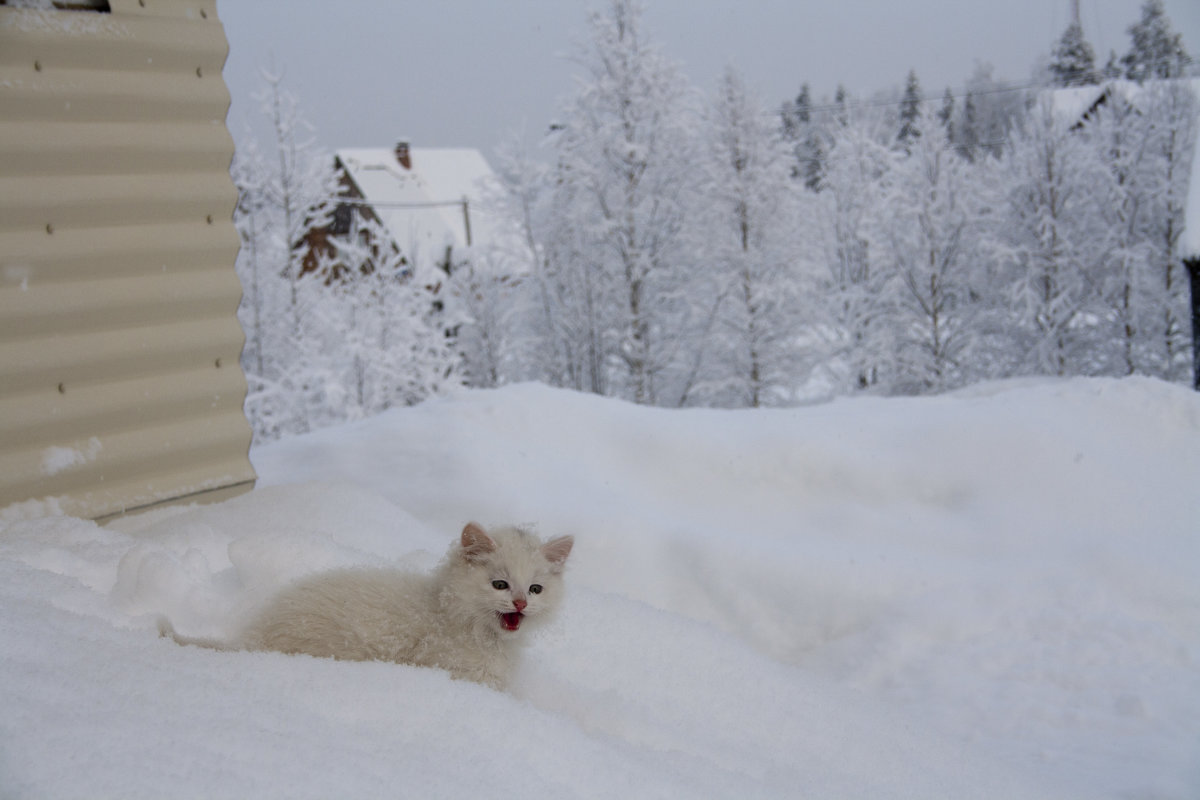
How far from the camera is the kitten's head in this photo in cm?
186

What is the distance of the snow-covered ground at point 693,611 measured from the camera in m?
1.41

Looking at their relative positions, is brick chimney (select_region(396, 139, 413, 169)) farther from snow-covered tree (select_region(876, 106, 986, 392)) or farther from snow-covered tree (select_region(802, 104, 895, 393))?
snow-covered tree (select_region(876, 106, 986, 392))

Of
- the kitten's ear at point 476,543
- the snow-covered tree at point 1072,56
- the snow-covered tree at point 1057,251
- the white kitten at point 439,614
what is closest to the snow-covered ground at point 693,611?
the white kitten at point 439,614

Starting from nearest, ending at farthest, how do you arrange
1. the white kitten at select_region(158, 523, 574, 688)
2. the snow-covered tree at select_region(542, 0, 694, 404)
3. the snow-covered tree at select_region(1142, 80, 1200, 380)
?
the white kitten at select_region(158, 523, 574, 688), the snow-covered tree at select_region(1142, 80, 1200, 380), the snow-covered tree at select_region(542, 0, 694, 404)

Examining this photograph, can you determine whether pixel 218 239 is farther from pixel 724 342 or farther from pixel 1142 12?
pixel 1142 12

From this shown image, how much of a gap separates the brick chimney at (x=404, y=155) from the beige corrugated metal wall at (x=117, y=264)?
2624 centimetres

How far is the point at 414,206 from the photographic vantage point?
76.8ft

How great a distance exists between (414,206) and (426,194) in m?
2.95

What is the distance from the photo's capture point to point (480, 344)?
779 inches

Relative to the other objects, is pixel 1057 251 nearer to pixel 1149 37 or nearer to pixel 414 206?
pixel 414 206

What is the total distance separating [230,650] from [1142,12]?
3839cm

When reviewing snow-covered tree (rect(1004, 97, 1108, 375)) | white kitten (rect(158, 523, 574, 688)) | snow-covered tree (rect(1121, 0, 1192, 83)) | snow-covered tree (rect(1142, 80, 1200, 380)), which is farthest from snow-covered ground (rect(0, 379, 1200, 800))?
snow-covered tree (rect(1121, 0, 1192, 83))

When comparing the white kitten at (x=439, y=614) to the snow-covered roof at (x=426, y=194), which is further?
the snow-covered roof at (x=426, y=194)

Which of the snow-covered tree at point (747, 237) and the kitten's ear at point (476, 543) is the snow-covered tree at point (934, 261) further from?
the kitten's ear at point (476, 543)
